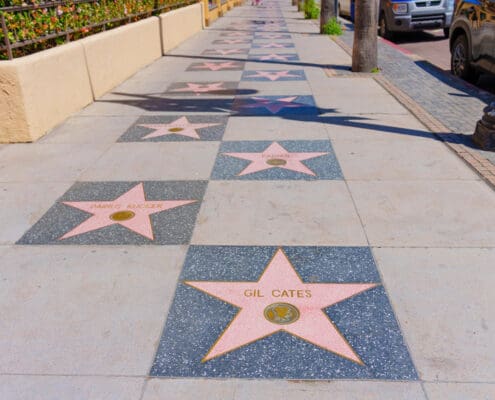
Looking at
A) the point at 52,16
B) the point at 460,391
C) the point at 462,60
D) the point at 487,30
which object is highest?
the point at 52,16

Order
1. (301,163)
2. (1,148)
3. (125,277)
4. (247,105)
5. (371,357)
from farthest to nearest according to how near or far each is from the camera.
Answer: (247,105)
(1,148)
(301,163)
(125,277)
(371,357)

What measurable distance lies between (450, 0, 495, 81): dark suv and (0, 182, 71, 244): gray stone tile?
7.04 metres

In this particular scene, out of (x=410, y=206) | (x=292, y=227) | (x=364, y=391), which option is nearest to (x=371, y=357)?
(x=364, y=391)

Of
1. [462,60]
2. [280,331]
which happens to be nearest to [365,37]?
[462,60]

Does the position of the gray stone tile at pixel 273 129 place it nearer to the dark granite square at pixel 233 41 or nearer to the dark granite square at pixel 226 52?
the dark granite square at pixel 226 52

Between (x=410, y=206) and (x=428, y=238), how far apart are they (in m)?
0.58

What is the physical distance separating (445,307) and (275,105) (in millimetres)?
5363

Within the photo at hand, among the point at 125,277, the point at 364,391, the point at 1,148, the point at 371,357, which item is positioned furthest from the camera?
→ the point at 1,148

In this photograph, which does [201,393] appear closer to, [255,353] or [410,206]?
[255,353]

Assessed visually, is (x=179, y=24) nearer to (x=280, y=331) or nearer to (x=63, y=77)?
(x=63, y=77)

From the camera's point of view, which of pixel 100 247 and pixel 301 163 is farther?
pixel 301 163

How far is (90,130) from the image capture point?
6.75m

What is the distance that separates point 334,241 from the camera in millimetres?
3760

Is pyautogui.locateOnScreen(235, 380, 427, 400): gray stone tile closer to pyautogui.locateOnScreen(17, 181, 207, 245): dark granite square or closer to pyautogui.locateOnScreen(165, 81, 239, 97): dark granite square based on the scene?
pyautogui.locateOnScreen(17, 181, 207, 245): dark granite square
